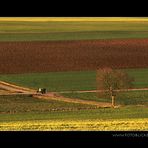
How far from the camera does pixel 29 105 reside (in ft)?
79.2

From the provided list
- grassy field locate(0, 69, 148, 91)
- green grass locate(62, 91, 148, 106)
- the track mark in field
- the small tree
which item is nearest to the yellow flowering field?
the track mark in field

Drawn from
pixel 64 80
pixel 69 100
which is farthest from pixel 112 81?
pixel 64 80

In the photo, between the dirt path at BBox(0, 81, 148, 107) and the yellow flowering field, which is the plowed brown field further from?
the yellow flowering field

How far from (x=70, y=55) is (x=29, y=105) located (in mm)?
23078

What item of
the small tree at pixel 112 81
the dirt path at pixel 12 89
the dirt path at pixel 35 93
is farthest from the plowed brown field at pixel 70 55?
the small tree at pixel 112 81

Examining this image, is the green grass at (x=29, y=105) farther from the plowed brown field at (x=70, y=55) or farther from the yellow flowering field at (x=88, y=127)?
the plowed brown field at (x=70, y=55)

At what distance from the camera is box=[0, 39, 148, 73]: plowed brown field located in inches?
1646

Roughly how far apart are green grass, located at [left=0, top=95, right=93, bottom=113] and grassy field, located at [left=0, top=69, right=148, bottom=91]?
212 inches

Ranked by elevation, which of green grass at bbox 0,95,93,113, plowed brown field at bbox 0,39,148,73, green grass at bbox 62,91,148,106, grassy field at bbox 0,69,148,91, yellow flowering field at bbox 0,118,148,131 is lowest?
yellow flowering field at bbox 0,118,148,131

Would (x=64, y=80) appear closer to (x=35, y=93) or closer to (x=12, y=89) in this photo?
(x=12, y=89)

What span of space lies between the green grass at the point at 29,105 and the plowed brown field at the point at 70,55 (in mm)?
13135

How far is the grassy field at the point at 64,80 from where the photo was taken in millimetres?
33375

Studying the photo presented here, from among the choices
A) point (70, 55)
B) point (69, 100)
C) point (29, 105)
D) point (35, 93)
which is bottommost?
point (29, 105)
